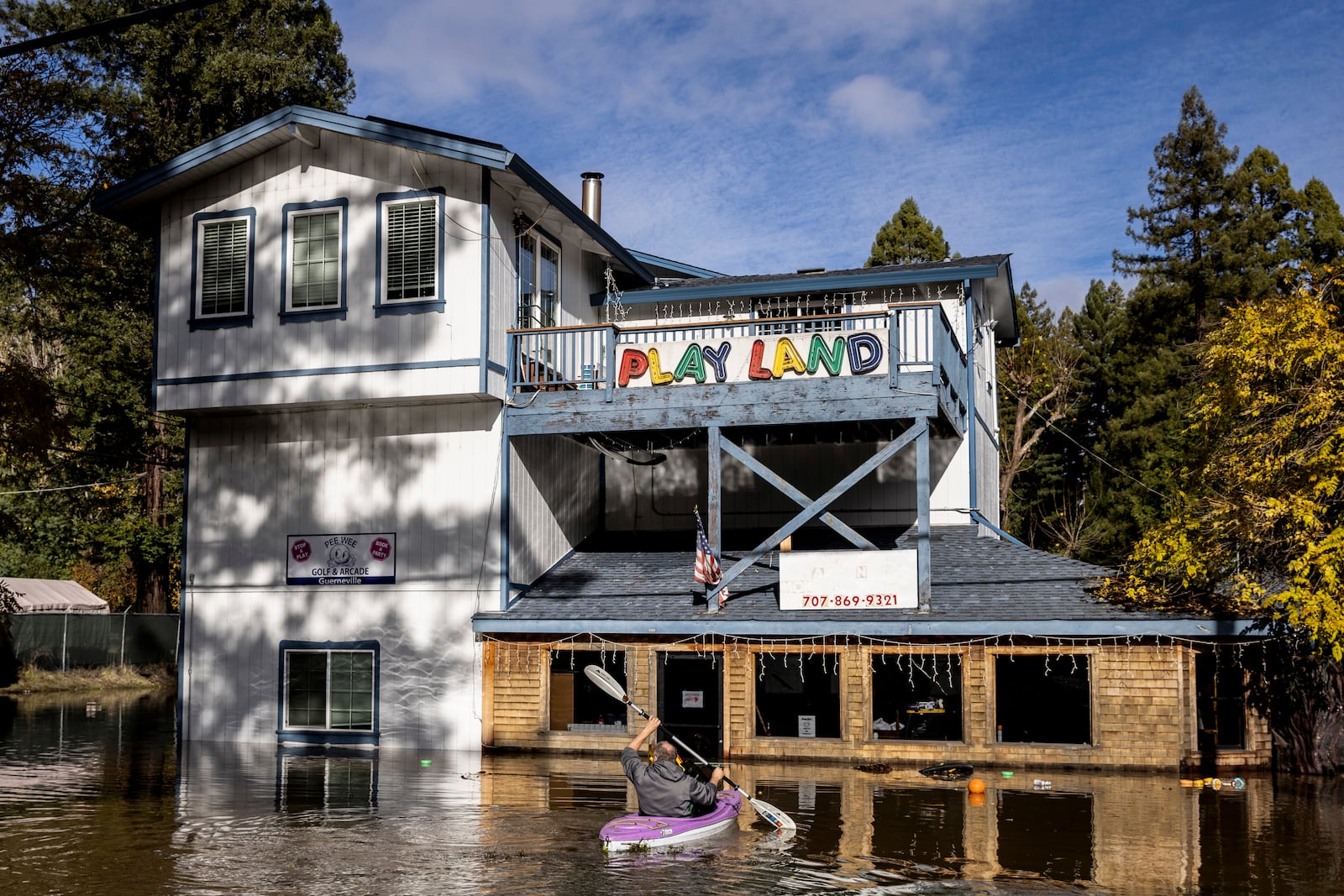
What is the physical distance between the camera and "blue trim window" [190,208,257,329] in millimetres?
22109

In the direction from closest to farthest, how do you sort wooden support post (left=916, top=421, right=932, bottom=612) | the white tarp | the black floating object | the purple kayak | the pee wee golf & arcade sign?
the purple kayak
the black floating object
wooden support post (left=916, top=421, right=932, bottom=612)
the pee wee golf & arcade sign
the white tarp

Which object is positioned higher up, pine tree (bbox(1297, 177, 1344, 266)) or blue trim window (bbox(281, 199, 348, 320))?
pine tree (bbox(1297, 177, 1344, 266))

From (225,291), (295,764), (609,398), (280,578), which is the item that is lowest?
(295,764)

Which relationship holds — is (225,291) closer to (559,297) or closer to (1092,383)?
(559,297)

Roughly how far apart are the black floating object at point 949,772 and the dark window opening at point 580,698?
5.21m

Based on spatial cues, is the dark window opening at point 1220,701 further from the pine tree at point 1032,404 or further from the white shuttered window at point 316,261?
the pine tree at point 1032,404

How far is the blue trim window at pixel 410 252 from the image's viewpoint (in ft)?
69.0

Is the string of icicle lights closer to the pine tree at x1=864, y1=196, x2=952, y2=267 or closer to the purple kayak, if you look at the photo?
the purple kayak

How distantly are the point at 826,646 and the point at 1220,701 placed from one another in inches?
233

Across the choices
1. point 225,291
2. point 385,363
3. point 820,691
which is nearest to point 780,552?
point 820,691

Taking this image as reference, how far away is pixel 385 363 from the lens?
21.1 meters

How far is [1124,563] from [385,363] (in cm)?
1232

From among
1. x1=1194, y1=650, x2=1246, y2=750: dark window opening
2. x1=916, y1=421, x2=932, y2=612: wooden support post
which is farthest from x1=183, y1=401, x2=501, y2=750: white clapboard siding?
x1=1194, y1=650, x2=1246, y2=750: dark window opening

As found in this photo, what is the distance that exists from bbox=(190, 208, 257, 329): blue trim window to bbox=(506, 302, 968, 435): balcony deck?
4877 millimetres
